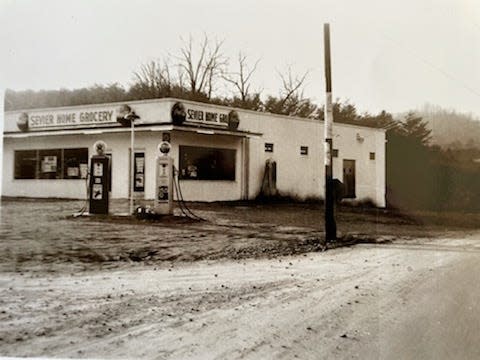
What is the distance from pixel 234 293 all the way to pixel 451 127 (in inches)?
53.9

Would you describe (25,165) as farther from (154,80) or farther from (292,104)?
(292,104)

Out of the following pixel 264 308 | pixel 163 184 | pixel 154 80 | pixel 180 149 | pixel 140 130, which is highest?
pixel 154 80

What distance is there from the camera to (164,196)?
2.98 meters

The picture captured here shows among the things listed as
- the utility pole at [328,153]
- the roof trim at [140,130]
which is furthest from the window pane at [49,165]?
the utility pole at [328,153]

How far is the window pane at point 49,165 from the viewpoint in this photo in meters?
3.04

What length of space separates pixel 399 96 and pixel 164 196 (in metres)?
1.39

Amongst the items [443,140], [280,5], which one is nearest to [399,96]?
[443,140]

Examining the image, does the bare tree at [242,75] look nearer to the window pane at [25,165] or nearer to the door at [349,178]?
the door at [349,178]

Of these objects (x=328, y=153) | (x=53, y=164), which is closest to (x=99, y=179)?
(x=53, y=164)

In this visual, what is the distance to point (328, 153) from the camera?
285cm

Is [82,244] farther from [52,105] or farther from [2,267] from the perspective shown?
[52,105]

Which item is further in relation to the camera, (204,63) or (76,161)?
(76,161)

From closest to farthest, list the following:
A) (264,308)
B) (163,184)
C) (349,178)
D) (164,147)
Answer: (264,308), (349,178), (163,184), (164,147)

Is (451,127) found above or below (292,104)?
below
